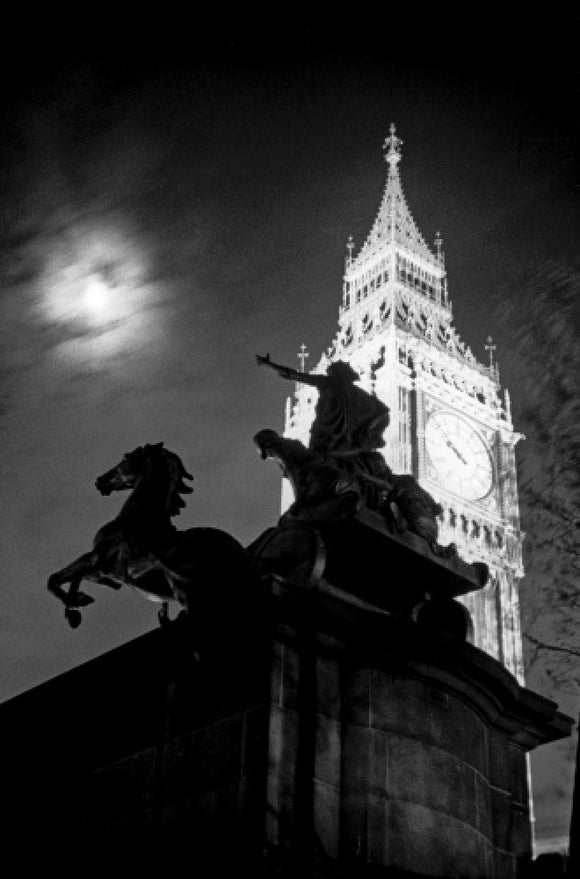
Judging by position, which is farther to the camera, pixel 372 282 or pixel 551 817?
pixel 372 282

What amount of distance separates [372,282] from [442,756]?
8477 centimetres

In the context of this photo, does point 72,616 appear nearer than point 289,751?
No

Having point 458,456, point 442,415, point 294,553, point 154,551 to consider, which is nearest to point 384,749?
point 294,553

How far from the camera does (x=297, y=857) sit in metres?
8.03

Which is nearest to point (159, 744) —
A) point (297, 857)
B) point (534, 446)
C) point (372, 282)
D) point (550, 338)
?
point (297, 857)

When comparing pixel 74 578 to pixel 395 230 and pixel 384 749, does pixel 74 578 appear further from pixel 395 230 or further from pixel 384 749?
pixel 395 230

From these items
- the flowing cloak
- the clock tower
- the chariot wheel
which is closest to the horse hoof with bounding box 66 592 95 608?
the chariot wheel

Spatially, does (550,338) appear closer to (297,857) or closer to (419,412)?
(297,857)

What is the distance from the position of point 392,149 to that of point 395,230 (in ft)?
41.7

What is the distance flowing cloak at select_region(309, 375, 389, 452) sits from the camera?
11.5 meters

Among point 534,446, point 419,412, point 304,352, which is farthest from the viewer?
point 304,352

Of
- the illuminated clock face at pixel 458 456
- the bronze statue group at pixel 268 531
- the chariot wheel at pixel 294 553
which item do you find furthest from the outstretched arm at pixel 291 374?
the illuminated clock face at pixel 458 456

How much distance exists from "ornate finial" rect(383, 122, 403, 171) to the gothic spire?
2.89 meters

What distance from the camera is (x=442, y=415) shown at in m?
79.1
